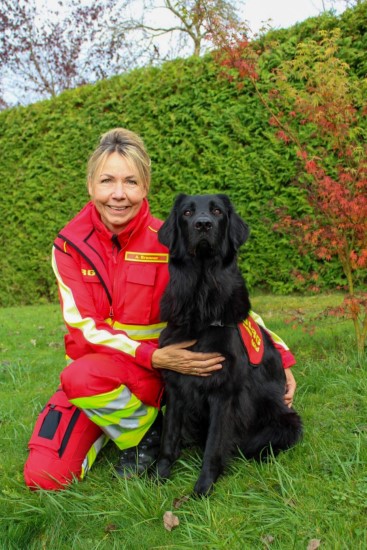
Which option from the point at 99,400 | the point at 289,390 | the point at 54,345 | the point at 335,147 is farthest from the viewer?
the point at 54,345

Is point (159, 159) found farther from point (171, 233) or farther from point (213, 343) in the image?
point (213, 343)

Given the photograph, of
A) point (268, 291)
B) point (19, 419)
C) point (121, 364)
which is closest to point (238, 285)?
point (121, 364)

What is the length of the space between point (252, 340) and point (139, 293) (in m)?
0.62

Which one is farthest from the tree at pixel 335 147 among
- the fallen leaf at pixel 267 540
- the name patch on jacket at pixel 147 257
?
the fallen leaf at pixel 267 540

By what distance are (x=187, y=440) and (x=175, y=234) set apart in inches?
39.3

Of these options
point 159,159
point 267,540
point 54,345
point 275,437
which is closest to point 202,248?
point 275,437

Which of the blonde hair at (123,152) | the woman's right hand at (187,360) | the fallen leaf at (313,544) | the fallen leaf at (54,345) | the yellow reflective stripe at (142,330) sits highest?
the blonde hair at (123,152)

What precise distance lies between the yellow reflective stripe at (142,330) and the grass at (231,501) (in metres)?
0.63

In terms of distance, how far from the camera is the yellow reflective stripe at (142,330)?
2.60 meters

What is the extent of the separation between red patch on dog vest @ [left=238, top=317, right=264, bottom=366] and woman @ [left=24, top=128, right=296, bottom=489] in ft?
0.65

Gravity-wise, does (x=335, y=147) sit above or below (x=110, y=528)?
above

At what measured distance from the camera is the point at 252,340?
2.46 m

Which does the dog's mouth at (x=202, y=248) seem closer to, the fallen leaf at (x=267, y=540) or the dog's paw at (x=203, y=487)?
the dog's paw at (x=203, y=487)

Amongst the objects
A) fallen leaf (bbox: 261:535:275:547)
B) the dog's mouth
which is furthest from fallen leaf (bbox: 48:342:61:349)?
fallen leaf (bbox: 261:535:275:547)
